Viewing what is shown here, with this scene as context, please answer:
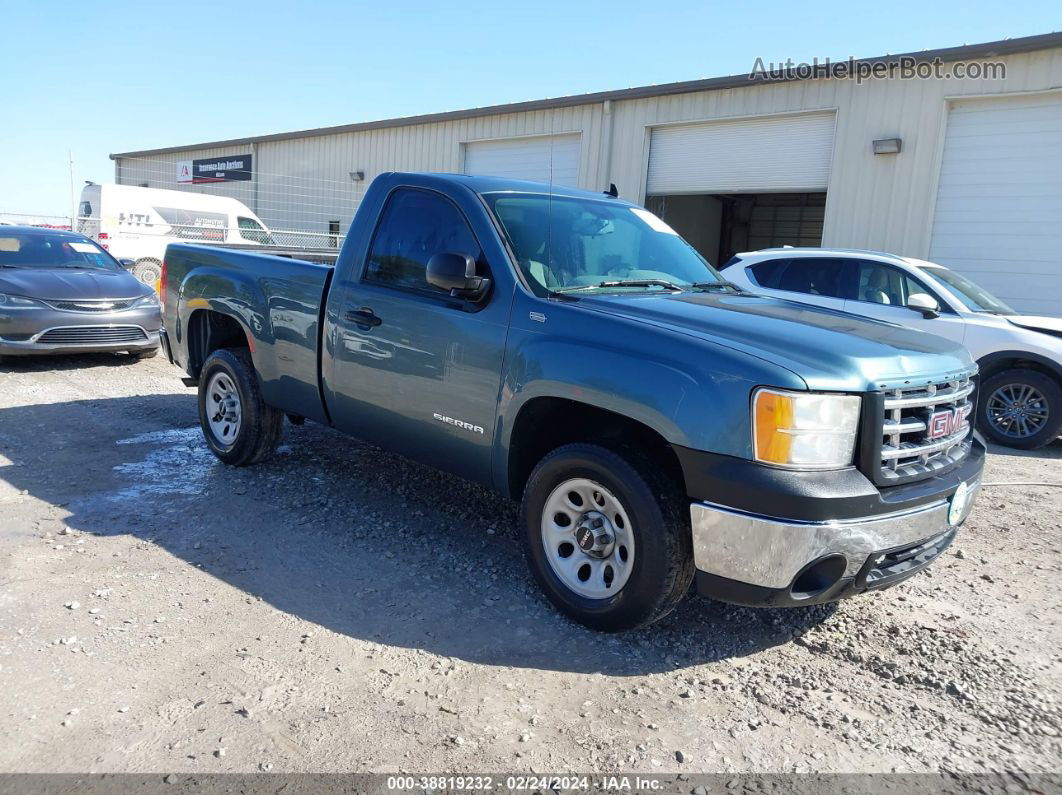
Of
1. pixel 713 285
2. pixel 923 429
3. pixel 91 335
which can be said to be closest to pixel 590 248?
pixel 713 285

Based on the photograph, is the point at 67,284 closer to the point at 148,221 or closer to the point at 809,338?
the point at 809,338

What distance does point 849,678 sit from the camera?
3.23 m

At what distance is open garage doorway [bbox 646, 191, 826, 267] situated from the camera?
70.0 ft

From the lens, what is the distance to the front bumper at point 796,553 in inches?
114

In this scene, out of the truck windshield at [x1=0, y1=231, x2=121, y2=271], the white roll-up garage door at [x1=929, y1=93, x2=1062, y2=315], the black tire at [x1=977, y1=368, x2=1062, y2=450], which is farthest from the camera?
the white roll-up garage door at [x1=929, y1=93, x2=1062, y2=315]

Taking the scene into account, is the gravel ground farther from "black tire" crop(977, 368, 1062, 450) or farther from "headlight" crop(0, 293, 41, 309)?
"headlight" crop(0, 293, 41, 309)

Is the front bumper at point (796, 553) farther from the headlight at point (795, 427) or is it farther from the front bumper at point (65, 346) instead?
the front bumper at point (65, 346)

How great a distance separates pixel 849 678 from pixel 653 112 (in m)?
14.5

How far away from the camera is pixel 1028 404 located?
7.76 metres

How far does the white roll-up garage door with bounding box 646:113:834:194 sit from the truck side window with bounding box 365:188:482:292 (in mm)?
11360

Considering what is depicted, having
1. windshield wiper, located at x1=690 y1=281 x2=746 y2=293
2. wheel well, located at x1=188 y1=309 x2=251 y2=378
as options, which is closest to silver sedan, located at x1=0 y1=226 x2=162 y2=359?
wheel well, located at x1=188 y1=309 x2=251 y2=378

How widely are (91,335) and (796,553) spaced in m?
8.76

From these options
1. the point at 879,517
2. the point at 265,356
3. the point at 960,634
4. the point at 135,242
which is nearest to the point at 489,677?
the point at 879,517

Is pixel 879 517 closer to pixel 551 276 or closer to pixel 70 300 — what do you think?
pixel 551 276
